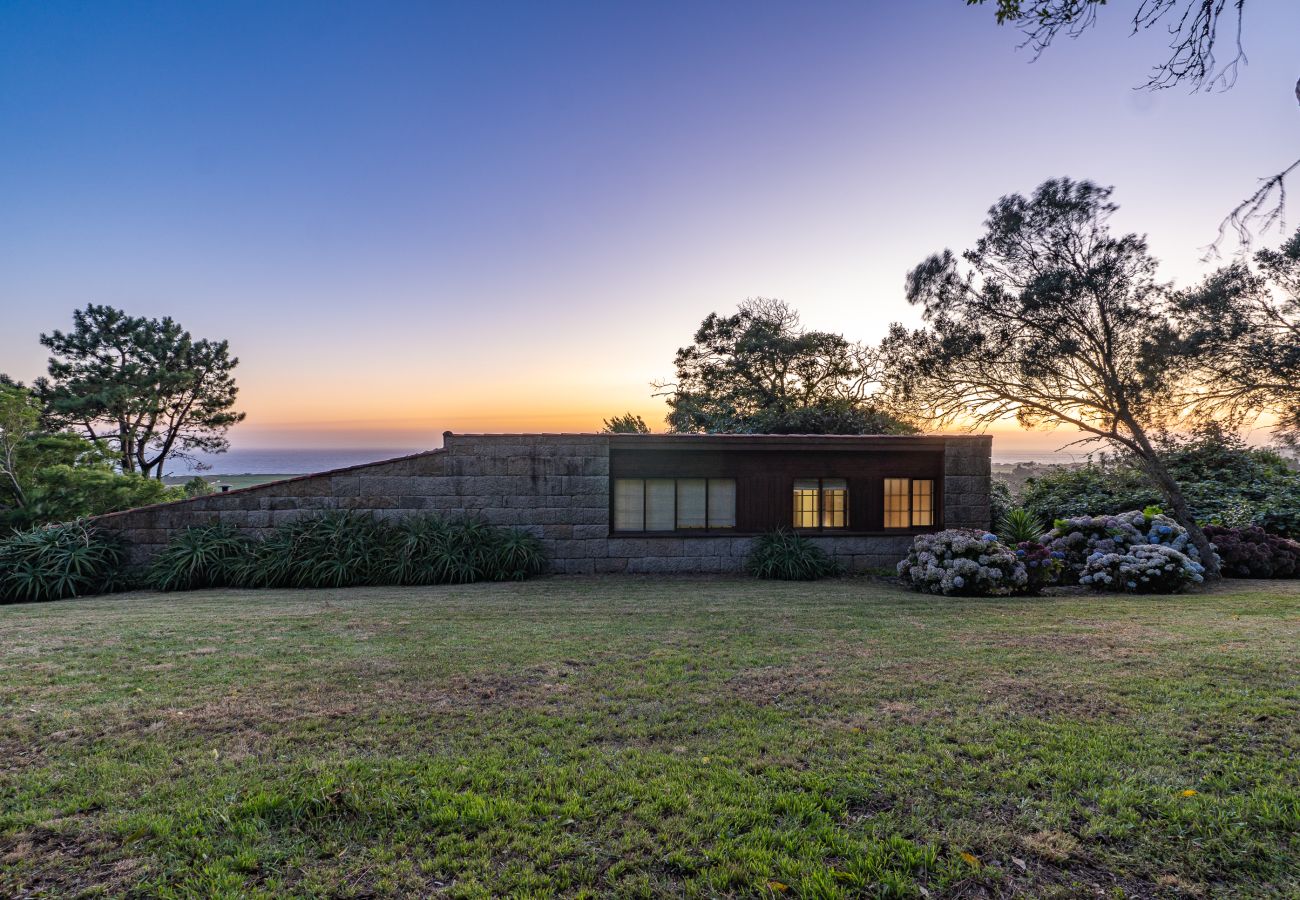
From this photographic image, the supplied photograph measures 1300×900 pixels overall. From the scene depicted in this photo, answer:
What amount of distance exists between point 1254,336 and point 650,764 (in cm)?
1053

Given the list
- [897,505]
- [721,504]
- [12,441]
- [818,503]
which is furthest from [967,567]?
[12,441]

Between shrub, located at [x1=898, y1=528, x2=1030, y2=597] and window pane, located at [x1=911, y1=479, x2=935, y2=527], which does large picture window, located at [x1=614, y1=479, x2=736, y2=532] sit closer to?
shrub, located at [x1=898, y1=528, x2=1030, y2=597]

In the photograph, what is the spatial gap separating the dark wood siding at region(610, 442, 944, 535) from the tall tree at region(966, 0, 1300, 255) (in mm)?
6931

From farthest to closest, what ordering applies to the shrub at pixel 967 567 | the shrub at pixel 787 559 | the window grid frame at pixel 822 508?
the window grid frame at pixel 822 508 → the shrub at pixel 787 559 → the shrub at pixel 967 567

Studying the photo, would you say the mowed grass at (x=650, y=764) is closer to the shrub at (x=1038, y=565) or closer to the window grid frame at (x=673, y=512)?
the shrub at (x=1038, y=565)

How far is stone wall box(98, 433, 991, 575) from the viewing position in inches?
372

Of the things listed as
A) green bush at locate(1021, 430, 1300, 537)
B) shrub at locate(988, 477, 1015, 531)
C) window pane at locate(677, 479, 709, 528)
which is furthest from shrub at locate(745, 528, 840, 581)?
green bush at locate(1021, 430, 1300, 537)

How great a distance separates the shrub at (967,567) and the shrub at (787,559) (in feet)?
4.92

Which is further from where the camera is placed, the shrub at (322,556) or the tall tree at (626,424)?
the tall tree at (626,424)

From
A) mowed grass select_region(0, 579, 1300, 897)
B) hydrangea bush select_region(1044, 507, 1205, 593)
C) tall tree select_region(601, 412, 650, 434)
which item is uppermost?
tall tree select_region(601, 412, 650, 434)

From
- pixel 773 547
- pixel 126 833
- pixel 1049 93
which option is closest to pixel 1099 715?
pixel 126 833

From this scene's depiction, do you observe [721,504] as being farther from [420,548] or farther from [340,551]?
[340,551]

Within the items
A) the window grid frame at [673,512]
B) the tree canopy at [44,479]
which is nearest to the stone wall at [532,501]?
the window grid frame at [673,512]

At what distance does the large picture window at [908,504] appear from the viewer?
11.0 metres
